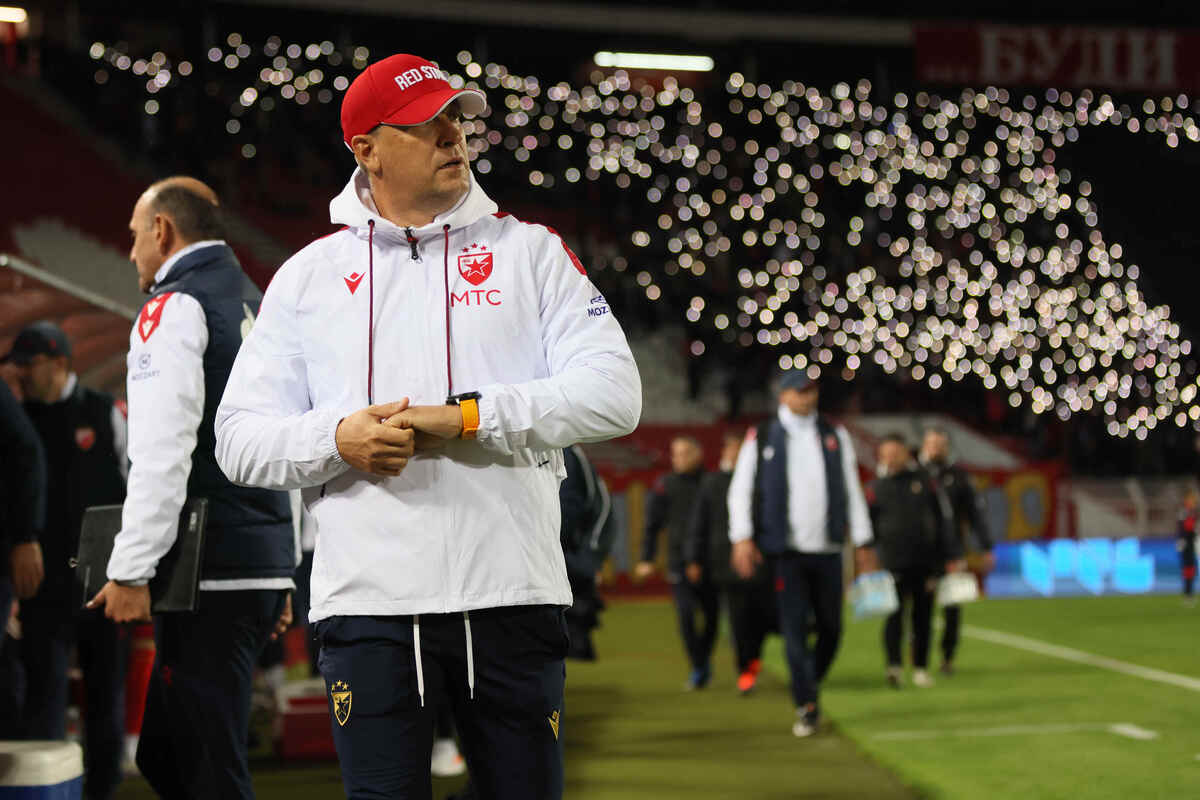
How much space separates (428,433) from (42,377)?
3920 mm

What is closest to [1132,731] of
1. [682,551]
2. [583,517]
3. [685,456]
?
[583,517]

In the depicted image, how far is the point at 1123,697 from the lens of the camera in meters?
9.34

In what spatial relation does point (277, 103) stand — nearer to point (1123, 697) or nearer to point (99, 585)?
point (1123, 697)

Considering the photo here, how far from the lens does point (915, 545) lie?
10672mm

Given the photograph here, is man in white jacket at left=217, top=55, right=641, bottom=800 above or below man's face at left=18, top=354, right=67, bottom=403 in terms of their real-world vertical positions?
below

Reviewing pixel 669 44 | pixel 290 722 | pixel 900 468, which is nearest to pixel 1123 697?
pixel 900 468

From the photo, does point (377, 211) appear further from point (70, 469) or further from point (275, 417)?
point (70, 469)

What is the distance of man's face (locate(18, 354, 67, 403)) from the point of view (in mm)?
5848

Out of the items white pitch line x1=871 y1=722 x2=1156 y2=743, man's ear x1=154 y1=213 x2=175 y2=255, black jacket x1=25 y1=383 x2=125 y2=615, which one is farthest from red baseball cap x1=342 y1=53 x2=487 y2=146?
white pitch line x1=871 y1=722 x2=1156 y2=743

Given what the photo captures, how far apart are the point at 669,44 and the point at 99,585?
15.9 metres

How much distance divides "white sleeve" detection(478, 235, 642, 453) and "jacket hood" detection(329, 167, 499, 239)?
0.46 ft

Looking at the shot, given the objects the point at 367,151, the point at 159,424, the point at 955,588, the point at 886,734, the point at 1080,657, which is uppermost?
the point at 367,151

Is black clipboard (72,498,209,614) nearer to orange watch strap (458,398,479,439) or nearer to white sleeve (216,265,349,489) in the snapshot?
white sleeve (216,265,349,489)

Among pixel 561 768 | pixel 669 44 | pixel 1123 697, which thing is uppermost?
pixel 669 44
